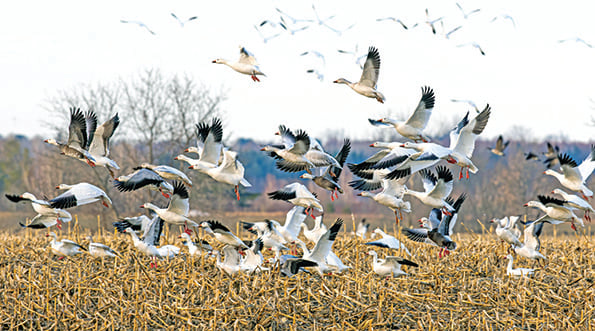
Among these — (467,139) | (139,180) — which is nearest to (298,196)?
(139,180)

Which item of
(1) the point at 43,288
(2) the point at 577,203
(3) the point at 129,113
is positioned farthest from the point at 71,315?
(3) the point at 129,113

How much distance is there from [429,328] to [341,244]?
438 centimetres

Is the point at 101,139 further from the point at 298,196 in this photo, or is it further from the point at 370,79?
the point at 370,79

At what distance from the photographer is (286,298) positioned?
796cm

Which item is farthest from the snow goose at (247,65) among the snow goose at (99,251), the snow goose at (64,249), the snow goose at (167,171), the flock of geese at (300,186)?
the snow goose at (64,249)

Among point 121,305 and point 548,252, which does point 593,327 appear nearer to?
point 548,252

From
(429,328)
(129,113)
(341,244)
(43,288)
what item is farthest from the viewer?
(129,113)

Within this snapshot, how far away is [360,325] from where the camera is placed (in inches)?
288

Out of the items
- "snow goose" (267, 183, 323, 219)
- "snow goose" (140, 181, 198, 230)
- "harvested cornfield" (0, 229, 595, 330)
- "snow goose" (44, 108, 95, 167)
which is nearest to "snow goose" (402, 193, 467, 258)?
"harvested cornfield" (0, 229, 595, 330)

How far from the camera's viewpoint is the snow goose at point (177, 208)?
8.98 meters

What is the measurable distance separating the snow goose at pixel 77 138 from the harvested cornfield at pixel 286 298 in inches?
67.9

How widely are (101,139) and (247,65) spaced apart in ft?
8.89

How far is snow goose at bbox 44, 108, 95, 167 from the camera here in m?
9.34

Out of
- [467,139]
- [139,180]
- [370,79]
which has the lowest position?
[139,180]
